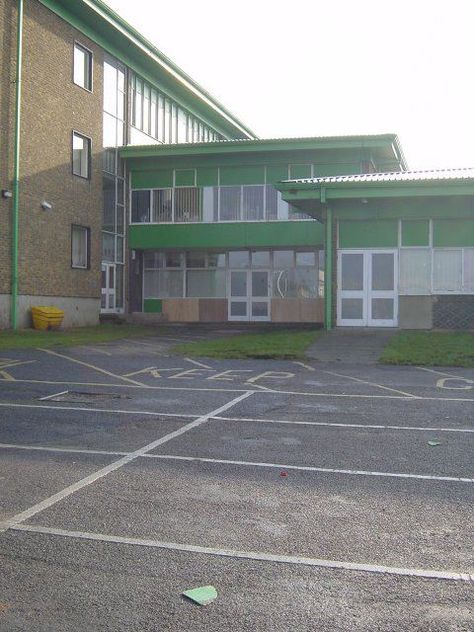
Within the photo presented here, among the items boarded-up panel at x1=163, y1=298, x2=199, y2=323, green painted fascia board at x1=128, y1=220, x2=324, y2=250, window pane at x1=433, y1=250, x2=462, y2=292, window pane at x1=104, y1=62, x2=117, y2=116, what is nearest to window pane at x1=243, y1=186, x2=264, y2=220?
green painted fascia board at x1=128, y1=220, x2=324, y2=250

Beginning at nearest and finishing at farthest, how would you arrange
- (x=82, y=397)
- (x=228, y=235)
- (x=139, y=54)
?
(x=82, y=397), (x=228, y=235), (x=139, y=54)

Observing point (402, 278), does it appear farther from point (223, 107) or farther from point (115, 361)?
point (223, 107)

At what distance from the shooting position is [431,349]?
17500 mm

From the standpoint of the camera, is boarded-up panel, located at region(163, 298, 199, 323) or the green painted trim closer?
the green painted trim

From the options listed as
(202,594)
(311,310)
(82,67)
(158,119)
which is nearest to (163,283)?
(311,310)

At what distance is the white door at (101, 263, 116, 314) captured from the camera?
29.6m

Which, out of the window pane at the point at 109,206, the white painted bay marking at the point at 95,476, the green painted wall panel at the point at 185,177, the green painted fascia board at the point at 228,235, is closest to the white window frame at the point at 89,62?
the window pane at the point at 109,206

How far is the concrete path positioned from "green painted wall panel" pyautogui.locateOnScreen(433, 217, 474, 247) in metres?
3.13

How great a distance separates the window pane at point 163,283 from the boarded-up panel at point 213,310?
119 centimetres

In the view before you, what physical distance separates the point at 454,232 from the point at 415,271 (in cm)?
162

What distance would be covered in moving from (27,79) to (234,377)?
48.8ft

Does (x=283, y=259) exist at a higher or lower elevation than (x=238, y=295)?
higher

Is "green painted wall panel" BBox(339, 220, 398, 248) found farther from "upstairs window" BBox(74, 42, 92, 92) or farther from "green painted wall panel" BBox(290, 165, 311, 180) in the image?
"upstairs window" BBox(74, 42, 92, 92)

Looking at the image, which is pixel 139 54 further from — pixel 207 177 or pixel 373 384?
pixel 373 384
